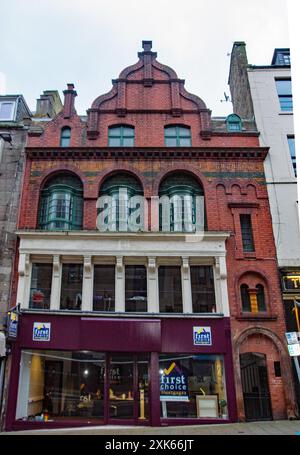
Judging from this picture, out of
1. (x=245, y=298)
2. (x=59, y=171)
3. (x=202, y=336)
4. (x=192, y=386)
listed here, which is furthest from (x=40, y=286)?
(x=245, y=298)

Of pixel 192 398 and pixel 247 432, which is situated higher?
pixel 192 398

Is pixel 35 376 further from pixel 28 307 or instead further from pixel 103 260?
pixel 103 260

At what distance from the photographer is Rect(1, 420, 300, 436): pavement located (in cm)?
1140

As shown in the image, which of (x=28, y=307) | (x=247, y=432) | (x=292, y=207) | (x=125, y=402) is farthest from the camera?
(x=292, y=207)

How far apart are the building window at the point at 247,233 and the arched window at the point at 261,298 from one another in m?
1.65

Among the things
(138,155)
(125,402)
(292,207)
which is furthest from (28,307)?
(292,207)

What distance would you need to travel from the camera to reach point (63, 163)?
1755 cm

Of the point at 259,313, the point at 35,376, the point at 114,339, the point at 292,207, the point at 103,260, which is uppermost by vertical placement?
the point at 292,207

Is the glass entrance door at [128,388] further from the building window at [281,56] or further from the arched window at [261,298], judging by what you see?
the building window at [281,56]

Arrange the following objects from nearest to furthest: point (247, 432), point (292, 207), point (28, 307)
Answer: point (247, 432), point (28, 307), point (292, 207)

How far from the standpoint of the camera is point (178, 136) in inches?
719

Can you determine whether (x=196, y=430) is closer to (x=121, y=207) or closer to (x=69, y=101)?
(x=121, y=207)

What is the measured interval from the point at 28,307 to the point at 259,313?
9.61 meters

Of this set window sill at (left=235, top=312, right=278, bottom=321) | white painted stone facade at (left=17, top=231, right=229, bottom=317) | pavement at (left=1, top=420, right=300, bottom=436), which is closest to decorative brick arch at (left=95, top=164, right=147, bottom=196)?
white painted stone facade at (left=17, top=231, right=229, bottom=317)
